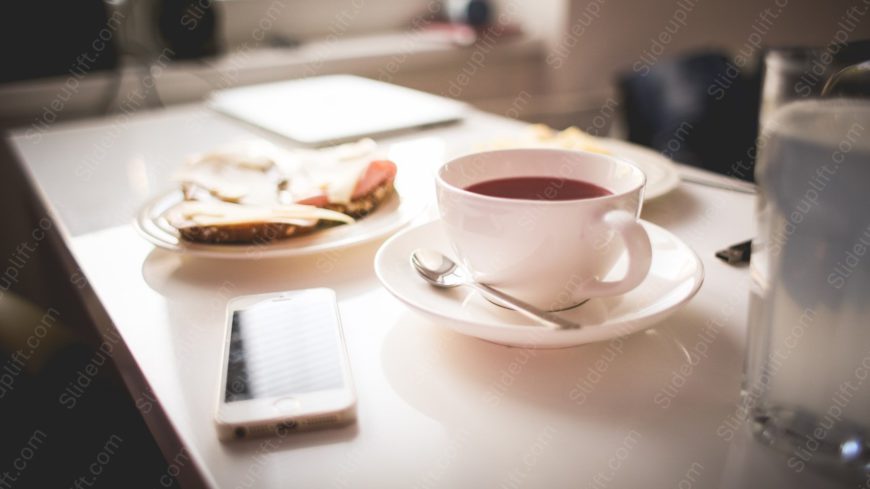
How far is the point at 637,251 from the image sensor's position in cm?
41

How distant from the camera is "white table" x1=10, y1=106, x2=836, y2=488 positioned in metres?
0.34

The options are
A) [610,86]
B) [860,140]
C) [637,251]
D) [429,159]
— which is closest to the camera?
[860,140]

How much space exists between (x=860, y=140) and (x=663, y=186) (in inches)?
16.0

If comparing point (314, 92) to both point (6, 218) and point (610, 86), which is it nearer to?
point (6, 218)

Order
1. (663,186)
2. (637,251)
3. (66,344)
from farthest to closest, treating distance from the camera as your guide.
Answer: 1. (66,344)
2. (663,186)
3. (637,251)

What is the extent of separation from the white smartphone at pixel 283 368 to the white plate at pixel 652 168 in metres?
0.34

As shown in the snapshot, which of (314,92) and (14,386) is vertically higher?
(314,92)

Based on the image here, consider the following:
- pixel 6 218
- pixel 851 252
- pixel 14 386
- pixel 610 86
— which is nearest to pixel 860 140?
pixel 851 252

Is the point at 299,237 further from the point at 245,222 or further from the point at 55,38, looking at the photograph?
the point at 55,38

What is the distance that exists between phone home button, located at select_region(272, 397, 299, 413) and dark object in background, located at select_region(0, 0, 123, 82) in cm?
132

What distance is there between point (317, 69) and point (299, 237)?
4.13 feet

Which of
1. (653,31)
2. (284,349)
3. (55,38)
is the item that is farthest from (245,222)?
(653,31)

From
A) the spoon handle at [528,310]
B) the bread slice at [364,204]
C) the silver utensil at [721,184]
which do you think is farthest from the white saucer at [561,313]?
the silver utensil at [721,184]

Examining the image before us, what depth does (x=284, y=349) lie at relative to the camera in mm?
426
